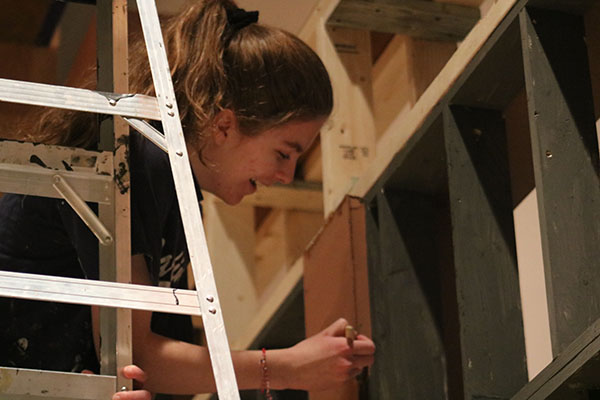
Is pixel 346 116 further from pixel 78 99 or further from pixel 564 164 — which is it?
pixel 78 99

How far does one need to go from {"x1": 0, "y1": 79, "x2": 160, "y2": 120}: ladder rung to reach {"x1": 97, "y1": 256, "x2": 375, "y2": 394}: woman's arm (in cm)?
38

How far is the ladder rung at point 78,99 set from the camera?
62.6 inches

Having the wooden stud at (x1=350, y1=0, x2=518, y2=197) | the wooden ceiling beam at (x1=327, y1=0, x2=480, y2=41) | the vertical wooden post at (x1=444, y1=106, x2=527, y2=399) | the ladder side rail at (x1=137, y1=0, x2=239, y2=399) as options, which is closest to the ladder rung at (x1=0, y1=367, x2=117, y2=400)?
the ladder side rail at (x1=137, y1=0, x2=239, y2=399)

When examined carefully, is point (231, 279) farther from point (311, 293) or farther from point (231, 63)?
point (231, 63)

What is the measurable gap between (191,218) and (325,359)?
95 centimetres

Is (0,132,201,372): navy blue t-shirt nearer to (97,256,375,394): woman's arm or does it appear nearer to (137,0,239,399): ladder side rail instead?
(97,256,375,394): woman's arm

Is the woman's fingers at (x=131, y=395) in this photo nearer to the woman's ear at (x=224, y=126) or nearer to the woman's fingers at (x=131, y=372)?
the woman's fingers at (x=131, y=372)

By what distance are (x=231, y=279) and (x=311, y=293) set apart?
91 centimetres

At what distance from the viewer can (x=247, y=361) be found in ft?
7.46

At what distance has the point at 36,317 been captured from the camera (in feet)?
6.55

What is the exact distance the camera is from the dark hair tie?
2.35 m

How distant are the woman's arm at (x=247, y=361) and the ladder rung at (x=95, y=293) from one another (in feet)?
1.39

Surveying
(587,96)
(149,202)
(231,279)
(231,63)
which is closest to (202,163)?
(231,63)

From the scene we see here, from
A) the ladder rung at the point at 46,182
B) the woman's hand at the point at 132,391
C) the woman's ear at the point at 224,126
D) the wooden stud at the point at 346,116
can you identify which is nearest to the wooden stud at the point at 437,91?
the wooden stud at the point at 346,116
